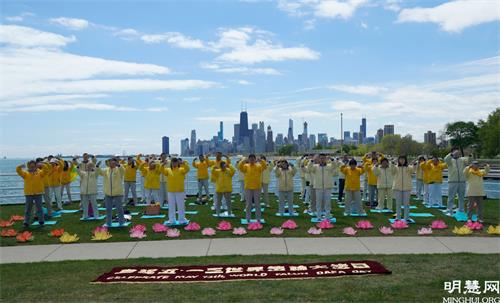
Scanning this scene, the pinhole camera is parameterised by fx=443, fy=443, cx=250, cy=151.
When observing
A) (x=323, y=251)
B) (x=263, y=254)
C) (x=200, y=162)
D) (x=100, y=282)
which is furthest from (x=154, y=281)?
(x=200, y=162)

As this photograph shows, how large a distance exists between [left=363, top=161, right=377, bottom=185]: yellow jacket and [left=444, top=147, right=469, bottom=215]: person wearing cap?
2.60 metres

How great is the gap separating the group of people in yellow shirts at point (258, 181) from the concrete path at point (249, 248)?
112 inches

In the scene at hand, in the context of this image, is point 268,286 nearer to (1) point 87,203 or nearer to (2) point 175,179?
(2) point 175,179

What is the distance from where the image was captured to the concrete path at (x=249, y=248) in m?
9.19

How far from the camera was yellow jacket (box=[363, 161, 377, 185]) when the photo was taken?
16.4m

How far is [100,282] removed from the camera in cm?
720

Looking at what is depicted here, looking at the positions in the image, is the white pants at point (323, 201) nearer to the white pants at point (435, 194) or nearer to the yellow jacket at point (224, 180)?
the yellow jacket at point (224, 180)

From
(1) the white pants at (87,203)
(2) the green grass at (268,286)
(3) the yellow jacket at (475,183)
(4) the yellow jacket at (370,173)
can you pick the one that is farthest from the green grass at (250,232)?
(2) the green grass at (268,286)

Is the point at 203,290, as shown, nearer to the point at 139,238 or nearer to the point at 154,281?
the point at 154,281

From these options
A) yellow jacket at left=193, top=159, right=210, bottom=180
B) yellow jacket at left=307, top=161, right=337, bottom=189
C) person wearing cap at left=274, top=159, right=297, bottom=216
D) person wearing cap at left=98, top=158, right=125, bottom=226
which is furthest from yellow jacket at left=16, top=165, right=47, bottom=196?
yellow jacket at left=307, top=161, right=337, bottom=189

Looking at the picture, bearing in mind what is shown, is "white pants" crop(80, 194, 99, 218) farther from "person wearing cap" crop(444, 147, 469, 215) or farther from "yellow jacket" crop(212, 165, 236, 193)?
"person wearing cap" crop(444, 147, 469, 215)

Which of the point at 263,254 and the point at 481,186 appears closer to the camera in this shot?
the point at 263,254

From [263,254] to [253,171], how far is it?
4.40 m

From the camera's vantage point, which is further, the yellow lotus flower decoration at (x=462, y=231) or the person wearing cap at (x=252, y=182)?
the person wearing cap at (x=252, y=182)
